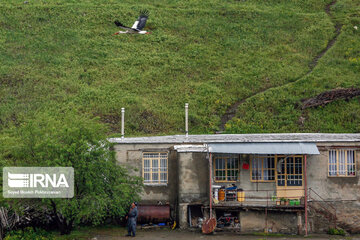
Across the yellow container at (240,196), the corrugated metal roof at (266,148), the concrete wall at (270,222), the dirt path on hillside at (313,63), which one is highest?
the dirt path on hillside at (313,63)

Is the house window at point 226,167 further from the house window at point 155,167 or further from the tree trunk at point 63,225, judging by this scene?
the tree trunk at point 63,225

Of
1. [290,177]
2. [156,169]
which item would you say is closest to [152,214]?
[156,169]

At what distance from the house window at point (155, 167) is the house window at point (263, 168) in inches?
163

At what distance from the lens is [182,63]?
52.8 meters

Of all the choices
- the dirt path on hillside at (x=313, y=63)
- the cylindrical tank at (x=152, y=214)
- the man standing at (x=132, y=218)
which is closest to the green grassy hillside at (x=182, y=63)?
the dirt path on hillside at (x=313, y=63)

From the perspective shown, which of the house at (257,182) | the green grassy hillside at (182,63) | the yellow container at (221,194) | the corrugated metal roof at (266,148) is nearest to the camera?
the corrugated metal roof at (266,148)

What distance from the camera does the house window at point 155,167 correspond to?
23.5 m

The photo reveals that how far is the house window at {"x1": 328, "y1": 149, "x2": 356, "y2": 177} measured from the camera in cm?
2267

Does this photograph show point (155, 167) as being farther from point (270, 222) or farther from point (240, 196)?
point (270, 222)

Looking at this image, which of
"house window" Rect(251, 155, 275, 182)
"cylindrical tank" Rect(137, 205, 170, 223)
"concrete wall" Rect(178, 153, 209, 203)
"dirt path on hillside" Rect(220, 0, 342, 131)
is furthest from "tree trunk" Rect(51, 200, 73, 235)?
"dirt path on hillside" Rect(220, 0, 342, 131)

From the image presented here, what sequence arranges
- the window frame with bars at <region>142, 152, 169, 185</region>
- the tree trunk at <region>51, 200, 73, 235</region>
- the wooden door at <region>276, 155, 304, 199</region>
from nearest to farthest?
the tree trunk at <region>51, 200, 73, 235</region> → the wooden door at <region>276, 155, 304, 199</region> → the window frame with bars at <region>142, 152, 169, 185</region>

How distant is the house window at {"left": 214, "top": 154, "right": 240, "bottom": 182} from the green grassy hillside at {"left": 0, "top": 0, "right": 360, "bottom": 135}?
16912mm

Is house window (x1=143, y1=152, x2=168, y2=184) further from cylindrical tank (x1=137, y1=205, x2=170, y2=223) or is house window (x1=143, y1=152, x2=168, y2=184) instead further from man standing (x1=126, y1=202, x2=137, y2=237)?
man standing (x1=126, y1=202, x2=137, y2=237)

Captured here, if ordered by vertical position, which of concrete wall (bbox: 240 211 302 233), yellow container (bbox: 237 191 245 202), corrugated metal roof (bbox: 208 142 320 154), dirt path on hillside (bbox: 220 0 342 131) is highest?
dirt path on hillside (bbox: 220 0 342 131)
